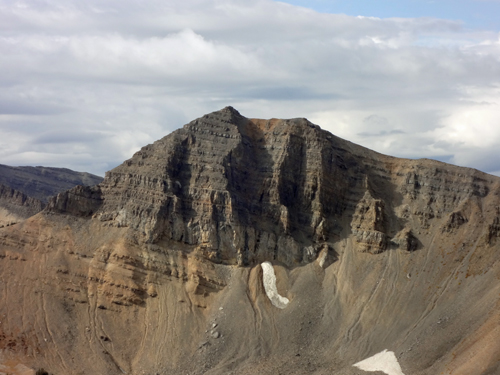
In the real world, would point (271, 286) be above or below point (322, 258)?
below

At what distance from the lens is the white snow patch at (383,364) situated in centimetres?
8112

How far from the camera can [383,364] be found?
8281 cm

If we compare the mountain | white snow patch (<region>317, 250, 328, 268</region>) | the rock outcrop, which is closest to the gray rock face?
white snow patch (<region>317, 250, 328, 268</region>)

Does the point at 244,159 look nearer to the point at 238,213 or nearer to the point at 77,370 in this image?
the point at 238,213

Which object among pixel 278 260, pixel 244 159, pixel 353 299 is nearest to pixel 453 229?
pixel 353 299

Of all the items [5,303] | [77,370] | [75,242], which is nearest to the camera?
[77,370]

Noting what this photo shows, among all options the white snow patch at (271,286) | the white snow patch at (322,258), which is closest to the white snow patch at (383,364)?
the white snow patch at (271,286)

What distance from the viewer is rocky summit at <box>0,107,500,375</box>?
88.2 m

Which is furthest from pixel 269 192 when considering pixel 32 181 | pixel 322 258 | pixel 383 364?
pixel 32 181

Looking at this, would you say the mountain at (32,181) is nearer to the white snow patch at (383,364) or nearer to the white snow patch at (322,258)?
the white snow patch at (322,258)

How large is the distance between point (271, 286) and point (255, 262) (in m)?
4.79

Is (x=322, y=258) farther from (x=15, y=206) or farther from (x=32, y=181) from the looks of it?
(x=32, y=181)

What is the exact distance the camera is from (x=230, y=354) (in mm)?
89562

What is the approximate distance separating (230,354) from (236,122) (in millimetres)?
41377
